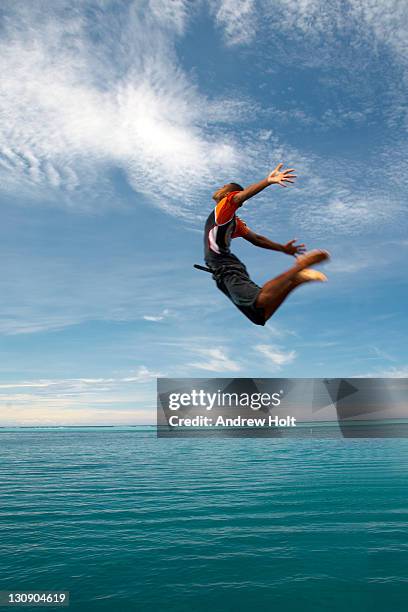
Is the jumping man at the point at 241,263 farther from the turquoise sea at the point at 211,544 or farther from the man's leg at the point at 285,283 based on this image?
the turquoise sea at the point at 211,544

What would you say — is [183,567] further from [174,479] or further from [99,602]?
[174,479]

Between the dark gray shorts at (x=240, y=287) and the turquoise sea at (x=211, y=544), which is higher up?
the dark gray shorts at (x=240, y=287)

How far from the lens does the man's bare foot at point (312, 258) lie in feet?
20.5

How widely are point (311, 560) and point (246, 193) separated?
56.5 feet

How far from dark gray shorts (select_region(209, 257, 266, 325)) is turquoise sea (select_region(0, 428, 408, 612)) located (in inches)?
453

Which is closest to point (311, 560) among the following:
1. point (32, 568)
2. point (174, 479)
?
point (32, 568)

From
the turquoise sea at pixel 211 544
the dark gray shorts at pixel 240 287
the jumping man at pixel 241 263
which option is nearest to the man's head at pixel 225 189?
the jumping man at pixel 241 263

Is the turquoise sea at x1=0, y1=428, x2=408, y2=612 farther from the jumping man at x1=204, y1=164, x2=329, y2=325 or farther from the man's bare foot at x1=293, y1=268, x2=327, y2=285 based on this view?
the man's bare foot at x1=293, y1=268, x2=327, y2=285

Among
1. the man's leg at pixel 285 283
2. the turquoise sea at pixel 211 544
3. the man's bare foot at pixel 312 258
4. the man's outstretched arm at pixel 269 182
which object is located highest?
the man's outstretched arm at pixel 269 182

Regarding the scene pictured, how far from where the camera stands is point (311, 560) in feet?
59.6

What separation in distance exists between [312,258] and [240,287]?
136 centimetres

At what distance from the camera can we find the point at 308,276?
628 cm

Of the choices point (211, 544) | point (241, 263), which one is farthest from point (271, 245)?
point (211, 544)

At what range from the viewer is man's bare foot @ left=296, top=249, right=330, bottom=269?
6258mm
